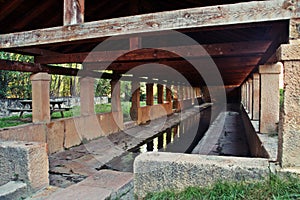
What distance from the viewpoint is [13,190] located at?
2811mm

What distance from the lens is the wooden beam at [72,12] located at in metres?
2.56

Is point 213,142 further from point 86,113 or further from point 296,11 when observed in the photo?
point 296,11

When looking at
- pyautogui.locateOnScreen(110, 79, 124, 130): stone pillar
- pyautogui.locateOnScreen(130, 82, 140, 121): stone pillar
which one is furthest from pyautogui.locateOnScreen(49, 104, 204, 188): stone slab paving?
pyautogui.locateOnScreen(130, 82, 140, 121): stone pillar

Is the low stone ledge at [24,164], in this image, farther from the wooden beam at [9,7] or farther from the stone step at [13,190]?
the wooden beam at [9,7]

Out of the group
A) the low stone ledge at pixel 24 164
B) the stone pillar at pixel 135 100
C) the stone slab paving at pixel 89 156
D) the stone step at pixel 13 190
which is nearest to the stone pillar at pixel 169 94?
the stone pillar at pixel 135 100

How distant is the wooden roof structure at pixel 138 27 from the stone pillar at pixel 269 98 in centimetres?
24

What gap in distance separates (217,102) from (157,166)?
82.8ft

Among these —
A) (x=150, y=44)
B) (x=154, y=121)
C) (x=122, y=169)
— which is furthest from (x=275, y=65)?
(x=154, y=121)

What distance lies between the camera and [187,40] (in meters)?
5.15

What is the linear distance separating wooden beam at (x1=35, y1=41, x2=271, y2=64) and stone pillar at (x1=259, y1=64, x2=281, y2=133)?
968 mm

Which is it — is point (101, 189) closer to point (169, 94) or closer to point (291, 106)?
point (291, 106)

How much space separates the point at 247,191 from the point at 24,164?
2564 millimetres

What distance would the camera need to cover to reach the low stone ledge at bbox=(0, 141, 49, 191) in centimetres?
294

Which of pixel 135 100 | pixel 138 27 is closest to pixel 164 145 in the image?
pixel 135 100
